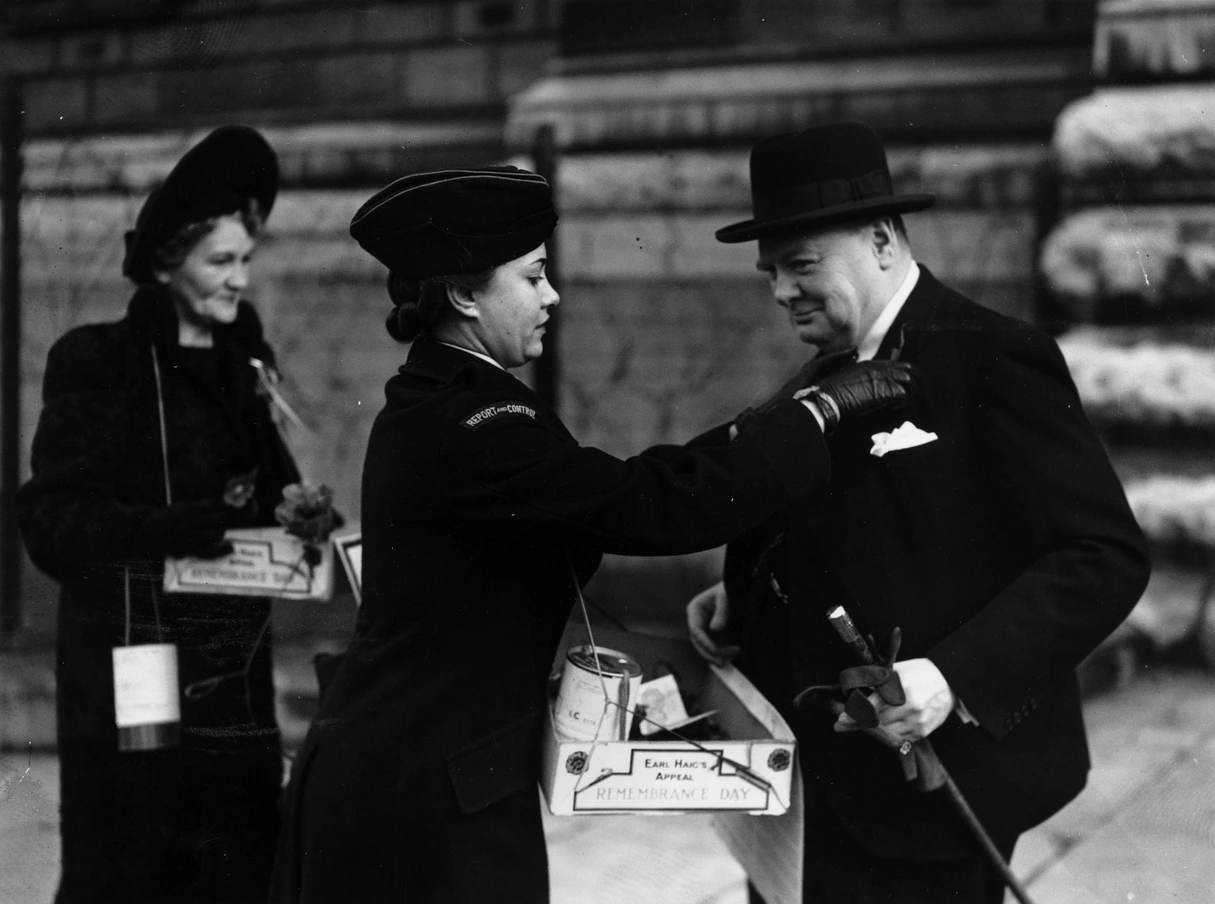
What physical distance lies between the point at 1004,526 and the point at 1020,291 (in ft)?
7.79

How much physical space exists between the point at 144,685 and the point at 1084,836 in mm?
2801

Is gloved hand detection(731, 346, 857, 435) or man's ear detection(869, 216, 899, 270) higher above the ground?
man's ear detection(869, 216, 899, 270)

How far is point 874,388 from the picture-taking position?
2.19 m

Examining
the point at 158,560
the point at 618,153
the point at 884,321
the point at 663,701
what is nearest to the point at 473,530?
the point at 663,701

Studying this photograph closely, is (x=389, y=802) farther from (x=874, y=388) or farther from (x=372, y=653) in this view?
(x=874, y=388)

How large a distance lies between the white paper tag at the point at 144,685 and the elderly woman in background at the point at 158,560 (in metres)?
0.06

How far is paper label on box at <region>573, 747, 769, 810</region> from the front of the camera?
2.09m

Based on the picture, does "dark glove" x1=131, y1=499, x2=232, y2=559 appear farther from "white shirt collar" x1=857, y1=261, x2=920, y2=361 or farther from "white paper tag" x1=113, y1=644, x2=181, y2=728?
"white shirt collar" x1=857, y1=261, x2=920, y2=361

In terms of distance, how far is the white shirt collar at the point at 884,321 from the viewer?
2.42 metres

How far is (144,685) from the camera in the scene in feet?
9.39

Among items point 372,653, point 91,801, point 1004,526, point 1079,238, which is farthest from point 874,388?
point 1079,238

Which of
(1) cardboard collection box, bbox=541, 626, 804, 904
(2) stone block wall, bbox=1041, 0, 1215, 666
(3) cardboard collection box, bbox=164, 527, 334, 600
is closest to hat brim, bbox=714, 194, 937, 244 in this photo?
(1) cardboard collection box, bbox=541, 626, 804, 904

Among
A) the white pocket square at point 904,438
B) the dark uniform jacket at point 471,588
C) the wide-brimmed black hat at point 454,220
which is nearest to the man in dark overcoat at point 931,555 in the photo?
the white pocket square at point 904,438

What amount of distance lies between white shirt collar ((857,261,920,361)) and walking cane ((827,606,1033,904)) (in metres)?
0.54
